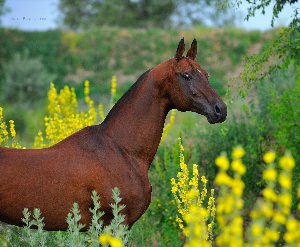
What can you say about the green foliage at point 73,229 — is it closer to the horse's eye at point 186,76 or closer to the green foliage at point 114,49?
the horse's eye at point 186,76

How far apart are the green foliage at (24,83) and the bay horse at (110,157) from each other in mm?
19669

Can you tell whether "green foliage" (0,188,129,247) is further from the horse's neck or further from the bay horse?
the horse's neck

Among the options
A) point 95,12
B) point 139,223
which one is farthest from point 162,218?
point 95,12

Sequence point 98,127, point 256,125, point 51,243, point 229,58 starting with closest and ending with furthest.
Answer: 1. point 98,127
2. point 51,243
3. point 256,125
4. point 229,58

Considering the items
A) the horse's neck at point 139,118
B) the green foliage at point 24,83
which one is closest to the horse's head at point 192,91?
the horse's neck at point 139,118

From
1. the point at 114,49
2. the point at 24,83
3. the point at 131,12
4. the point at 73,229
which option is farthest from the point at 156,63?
the point at 73,229

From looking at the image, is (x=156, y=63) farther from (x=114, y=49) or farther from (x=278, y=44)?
(x=278, y=44)

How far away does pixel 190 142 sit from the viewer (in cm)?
1113

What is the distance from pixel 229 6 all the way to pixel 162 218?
327 centimetres

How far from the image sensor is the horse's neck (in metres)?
4.93

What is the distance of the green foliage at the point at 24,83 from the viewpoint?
24.4 meters

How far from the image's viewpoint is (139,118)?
16.3 ft

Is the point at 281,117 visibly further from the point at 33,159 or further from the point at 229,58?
the point at 229,58

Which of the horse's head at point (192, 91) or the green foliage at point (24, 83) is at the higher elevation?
the green foliage at point (24, 83)
